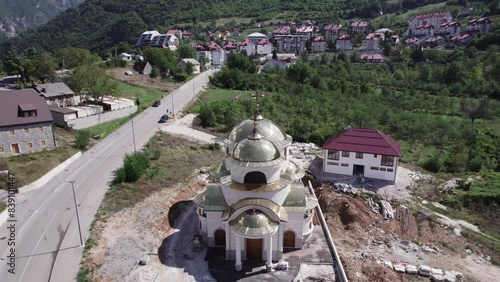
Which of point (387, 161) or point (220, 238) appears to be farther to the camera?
point (387, 161)

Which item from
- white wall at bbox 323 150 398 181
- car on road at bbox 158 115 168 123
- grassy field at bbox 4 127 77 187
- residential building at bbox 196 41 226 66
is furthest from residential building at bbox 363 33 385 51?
grassy field at bbox 4 127 77 187

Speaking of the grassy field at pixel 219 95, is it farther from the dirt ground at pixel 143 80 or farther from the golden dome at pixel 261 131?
the golden dome at pixel 261 131

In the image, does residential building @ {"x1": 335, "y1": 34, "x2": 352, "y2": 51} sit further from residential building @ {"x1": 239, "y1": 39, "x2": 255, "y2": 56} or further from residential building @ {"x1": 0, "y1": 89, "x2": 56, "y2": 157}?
residential building @ {"x1": 0, "y1": 89, "x2": 56, "y2": 157}

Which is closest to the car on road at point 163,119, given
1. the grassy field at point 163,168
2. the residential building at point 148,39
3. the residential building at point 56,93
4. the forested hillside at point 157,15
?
the grassy field at point 163,168

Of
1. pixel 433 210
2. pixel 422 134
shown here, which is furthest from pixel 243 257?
pixel 422 134

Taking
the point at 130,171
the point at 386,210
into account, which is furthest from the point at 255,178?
the point at 386,210

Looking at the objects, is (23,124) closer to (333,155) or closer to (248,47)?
(333,155)
